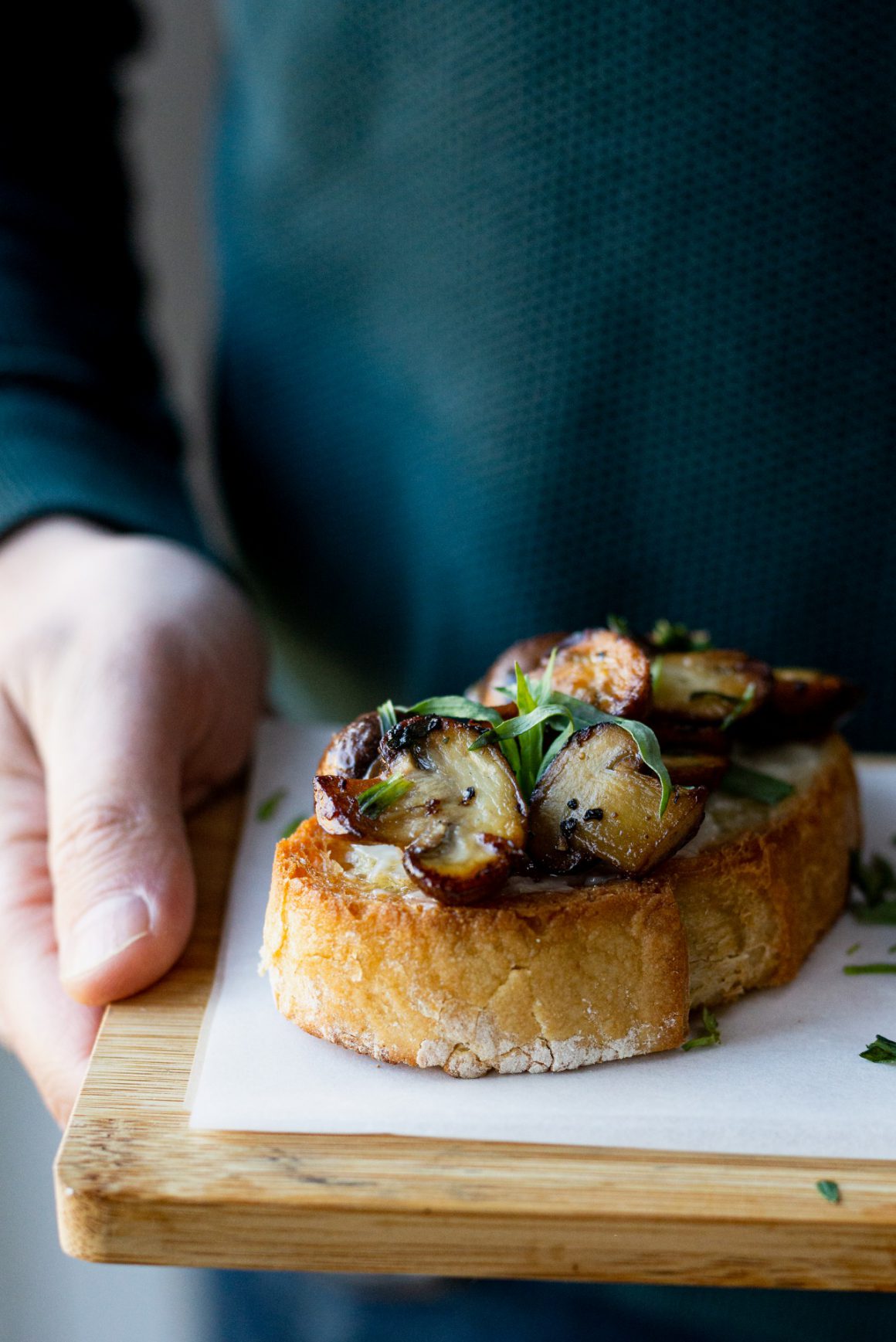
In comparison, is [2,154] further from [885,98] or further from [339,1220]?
[339,1220]

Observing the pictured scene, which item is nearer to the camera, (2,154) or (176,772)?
(176,772)

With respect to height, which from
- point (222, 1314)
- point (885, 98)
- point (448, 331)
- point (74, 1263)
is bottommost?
point (74, 1263)

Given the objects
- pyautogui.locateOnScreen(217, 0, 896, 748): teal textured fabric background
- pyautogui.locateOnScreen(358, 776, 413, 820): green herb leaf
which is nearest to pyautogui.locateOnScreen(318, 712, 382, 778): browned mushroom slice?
pyautogui.locateOnScreen(358, 776, 413, 820): green herb leaf

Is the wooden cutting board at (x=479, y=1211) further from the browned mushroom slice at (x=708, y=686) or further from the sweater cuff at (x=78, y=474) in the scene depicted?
the sweater cuff at (x=78, y=474)

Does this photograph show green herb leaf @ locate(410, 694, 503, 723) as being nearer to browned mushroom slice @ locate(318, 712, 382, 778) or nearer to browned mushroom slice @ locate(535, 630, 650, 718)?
browned mushroom slice @ locate(318, 712, 382, 778)

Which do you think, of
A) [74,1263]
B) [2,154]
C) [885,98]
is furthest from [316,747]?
[74,1263]

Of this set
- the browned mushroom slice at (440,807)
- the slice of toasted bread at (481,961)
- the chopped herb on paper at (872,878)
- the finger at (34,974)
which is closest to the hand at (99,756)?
the finger at (34,974)
